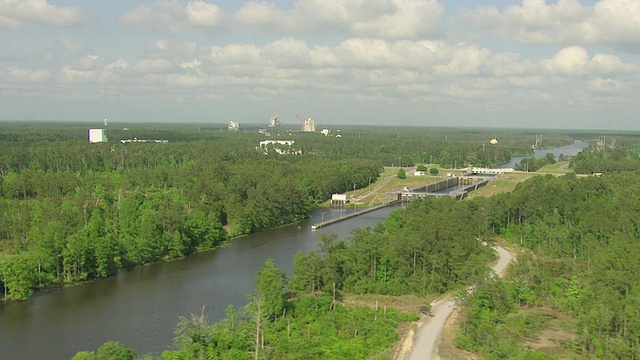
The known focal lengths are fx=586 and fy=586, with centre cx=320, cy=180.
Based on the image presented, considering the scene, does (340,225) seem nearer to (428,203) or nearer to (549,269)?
(428,203)

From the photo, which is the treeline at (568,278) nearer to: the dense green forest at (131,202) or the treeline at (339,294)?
the treeline at (339,294)

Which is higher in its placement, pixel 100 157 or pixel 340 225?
pixel 100 157

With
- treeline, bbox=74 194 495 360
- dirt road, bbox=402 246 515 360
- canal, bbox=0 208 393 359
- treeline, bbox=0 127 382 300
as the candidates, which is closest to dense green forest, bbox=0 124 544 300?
treeline, bbox=0 127 382 300

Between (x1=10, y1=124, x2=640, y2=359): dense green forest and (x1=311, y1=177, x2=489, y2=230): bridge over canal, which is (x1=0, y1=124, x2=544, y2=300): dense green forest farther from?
(x1=311, y1=177, x2=489, y2=230): bridge over canal

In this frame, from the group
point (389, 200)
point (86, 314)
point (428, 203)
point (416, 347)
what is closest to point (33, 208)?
point (86, 314)

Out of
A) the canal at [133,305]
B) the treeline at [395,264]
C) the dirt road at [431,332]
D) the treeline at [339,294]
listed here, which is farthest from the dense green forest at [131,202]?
the dirt road at [431,332]

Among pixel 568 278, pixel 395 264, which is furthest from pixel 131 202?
pixel 568 278
